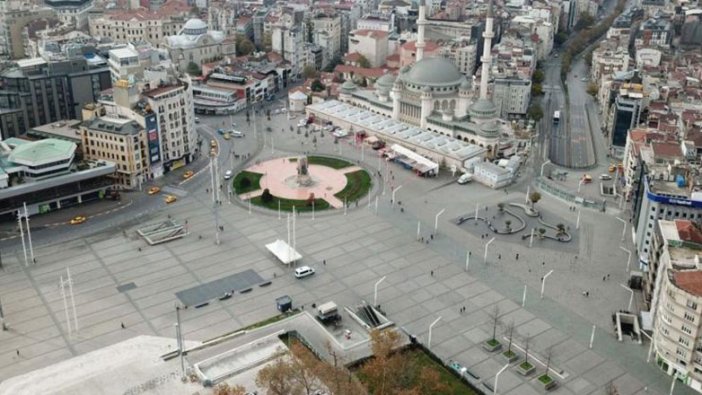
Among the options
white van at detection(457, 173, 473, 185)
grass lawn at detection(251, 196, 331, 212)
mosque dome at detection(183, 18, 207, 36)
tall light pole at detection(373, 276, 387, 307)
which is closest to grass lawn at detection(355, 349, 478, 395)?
tall light pole at detection(373, 276, 387, 307)

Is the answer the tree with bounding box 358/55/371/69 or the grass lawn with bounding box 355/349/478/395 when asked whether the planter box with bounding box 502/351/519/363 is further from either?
the tree with bounding box 358/55/371/69

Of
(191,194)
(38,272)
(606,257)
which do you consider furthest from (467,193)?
(38,272)

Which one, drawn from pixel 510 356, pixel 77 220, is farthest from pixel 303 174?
pixel 510 356

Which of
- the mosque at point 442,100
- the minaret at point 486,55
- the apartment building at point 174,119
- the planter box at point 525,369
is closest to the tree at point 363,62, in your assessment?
the mosque at point 442,100

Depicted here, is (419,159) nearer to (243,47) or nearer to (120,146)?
(120,146)

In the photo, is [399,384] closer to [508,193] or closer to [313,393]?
[313,393]

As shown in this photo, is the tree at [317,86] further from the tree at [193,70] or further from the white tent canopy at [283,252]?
the white tent canopy at [283,252]
